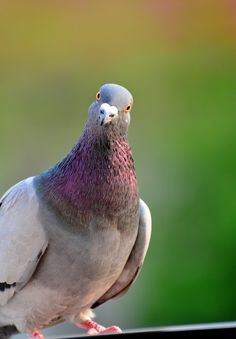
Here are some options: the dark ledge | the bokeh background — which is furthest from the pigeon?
the bokeh background

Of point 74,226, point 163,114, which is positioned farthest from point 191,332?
point 163,114

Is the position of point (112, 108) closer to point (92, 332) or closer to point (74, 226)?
point (74, 226)

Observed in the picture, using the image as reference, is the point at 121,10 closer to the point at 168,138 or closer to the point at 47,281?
the point at 168,138

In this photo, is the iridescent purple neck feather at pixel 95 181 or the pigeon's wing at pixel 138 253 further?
the pigeon's wing at pixel 138 253

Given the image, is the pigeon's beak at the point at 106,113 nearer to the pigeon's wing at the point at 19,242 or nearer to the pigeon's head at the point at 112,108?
the pigeon's head at the point at 112,108

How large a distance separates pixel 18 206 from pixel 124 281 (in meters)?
0.47

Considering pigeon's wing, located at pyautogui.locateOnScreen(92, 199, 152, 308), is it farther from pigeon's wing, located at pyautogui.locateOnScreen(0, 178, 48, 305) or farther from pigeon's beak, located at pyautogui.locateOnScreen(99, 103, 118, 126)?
pigeon's beak, located at pyautogui.locateOnScreen(99, 103, 118, 126)

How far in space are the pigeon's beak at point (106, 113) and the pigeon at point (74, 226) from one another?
→ 0.08 meters

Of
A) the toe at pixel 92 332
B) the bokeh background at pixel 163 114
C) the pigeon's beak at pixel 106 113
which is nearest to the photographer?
the pigeon's beak at pixel 106 113

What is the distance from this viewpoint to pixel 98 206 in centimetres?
199

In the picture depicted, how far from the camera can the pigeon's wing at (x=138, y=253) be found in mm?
2166

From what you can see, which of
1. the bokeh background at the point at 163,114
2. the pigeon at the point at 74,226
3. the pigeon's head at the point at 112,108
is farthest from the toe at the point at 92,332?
the bokeh background at the point at 163,114

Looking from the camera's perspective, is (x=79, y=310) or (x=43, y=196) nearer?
(x=43, y=196)

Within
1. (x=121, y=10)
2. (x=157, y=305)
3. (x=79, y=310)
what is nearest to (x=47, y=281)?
(x=79, y=310)
